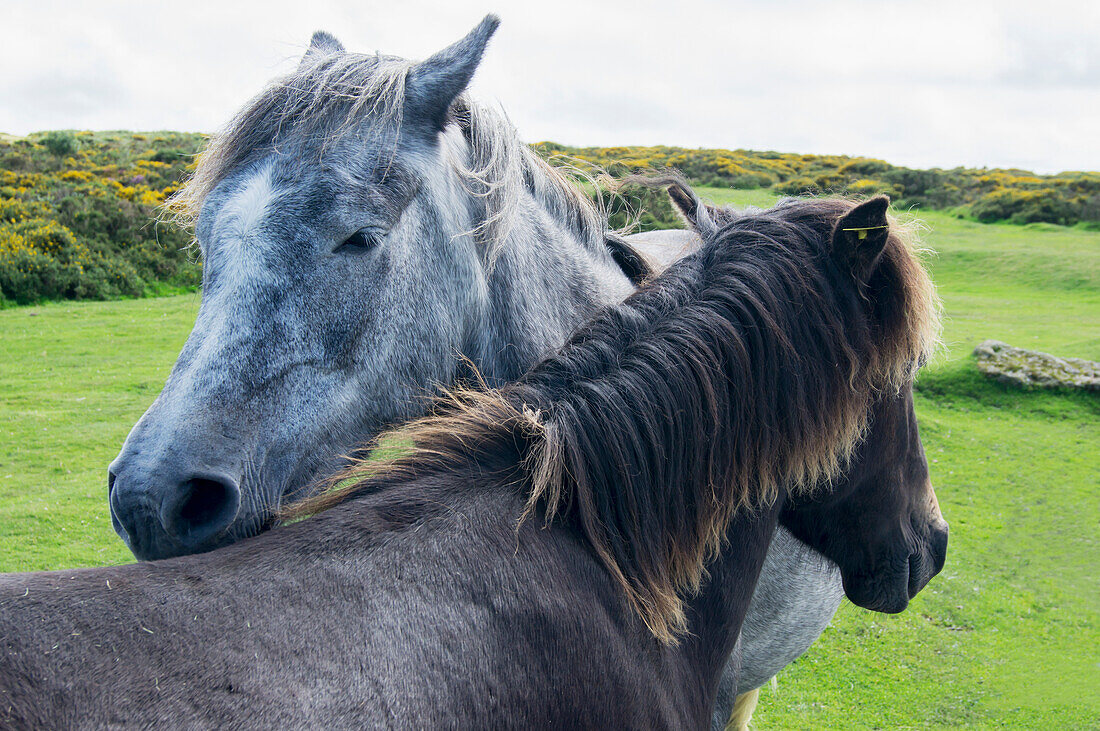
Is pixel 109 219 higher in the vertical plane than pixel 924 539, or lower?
lower

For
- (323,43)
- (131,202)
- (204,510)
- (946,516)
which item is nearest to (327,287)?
(204,510)

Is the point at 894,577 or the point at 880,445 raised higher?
the point at 880,445

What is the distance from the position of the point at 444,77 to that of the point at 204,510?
4.55 feet

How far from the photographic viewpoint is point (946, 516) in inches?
330

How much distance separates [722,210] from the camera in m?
2.42

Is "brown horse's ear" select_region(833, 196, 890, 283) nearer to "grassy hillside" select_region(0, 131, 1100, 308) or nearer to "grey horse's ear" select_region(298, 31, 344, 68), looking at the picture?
"grassy hillside" select_region(0, 131, 1100, 308)

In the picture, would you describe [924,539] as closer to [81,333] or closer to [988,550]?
[988,550]

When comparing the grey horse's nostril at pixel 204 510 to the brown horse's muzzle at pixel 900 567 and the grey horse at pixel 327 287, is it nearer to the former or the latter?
the grey horse at pixel 327 287

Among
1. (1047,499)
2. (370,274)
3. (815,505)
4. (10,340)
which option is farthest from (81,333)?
(1047,499)

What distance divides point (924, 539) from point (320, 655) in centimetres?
197

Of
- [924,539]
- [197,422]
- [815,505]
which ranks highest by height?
[197,422]

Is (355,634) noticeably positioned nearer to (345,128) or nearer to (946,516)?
(345,128)

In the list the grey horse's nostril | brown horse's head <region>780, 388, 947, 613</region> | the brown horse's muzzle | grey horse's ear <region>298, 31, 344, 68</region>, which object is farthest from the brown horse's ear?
grey horse's ear <region>298, 31, 344, 68</region>

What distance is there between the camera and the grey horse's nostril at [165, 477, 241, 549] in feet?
5.19
